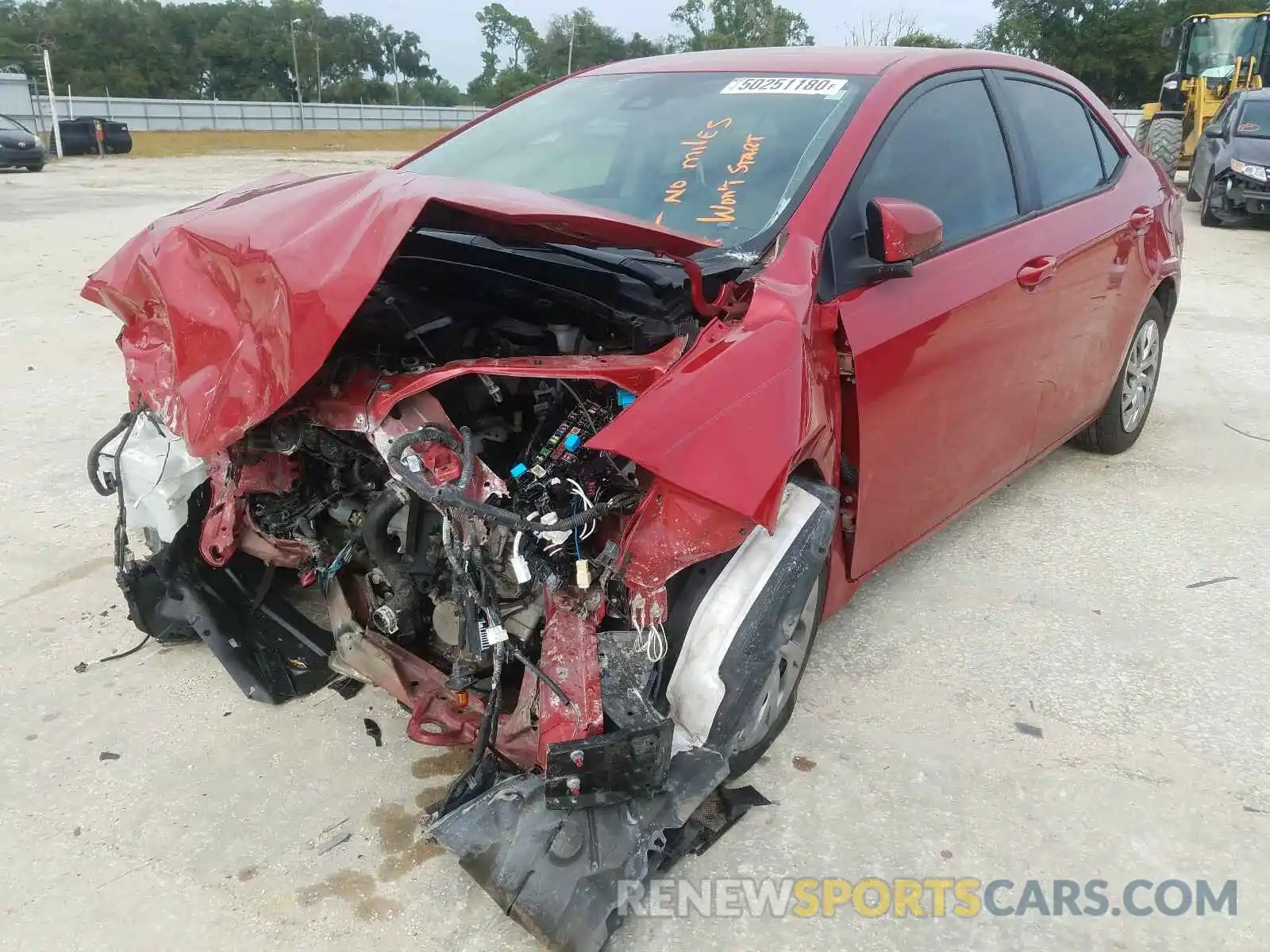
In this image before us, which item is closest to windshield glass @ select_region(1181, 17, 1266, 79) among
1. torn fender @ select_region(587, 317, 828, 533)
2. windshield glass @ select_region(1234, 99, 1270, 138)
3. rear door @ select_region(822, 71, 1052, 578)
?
windshield glass @ select_region(1234, 99, 1270, 138)

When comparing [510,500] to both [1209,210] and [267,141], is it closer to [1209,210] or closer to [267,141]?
[1209,210]

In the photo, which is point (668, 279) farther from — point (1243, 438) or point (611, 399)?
point (1243, 438)

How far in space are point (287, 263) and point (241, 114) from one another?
1865 inches

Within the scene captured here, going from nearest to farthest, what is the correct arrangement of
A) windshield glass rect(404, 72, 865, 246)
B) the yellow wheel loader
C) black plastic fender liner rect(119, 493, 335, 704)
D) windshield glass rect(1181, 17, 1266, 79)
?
windshield glass rect(404, 72, 865, 246) < black plastic fender liner rect(119, 493, 335, 704) < the yellow wheel loader < windshield glass rect(1181, 17, 1266, 79)

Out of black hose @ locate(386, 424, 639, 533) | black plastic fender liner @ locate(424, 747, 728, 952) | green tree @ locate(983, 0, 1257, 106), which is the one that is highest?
green tree @ locate(983, 0, 1257, 106)

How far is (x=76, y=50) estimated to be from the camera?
56.1 metres

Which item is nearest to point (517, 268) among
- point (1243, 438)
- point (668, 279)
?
point (668, 279)

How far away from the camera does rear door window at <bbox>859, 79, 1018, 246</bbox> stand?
2725 mm

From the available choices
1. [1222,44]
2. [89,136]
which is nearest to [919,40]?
[1222,44]

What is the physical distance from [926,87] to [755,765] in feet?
6.83

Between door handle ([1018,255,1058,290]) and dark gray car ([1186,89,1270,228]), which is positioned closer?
door handle ([1018,255,1058,290])

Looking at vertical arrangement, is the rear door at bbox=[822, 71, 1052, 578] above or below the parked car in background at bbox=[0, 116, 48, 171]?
below

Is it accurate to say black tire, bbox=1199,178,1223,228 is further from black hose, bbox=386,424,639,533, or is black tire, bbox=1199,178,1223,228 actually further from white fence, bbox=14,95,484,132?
white fence, bbox=14,95,484,132

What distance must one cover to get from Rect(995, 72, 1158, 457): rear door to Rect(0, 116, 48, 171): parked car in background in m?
22.8
